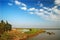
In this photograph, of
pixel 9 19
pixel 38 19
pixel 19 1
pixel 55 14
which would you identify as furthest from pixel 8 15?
pixel 55 14

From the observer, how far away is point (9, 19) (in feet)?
7.22

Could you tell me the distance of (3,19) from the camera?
7.17 ft

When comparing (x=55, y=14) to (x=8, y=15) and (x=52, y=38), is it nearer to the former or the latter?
(x=52, y=38)

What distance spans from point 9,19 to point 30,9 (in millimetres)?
340

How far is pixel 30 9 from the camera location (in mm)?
2203

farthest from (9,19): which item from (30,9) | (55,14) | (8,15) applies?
(55,14)

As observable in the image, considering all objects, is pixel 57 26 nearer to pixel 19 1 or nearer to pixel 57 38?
pixel 57 38

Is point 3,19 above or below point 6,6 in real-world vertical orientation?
below

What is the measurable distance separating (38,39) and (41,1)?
1.82ft

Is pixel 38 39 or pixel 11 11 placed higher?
pixel 11 11

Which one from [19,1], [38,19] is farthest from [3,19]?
[38,19]

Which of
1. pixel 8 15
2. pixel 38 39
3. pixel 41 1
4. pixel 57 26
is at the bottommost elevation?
pixel 38 39

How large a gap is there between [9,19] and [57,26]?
709 millimetres

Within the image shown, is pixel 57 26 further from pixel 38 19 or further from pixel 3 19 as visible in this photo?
pixel 3 19
